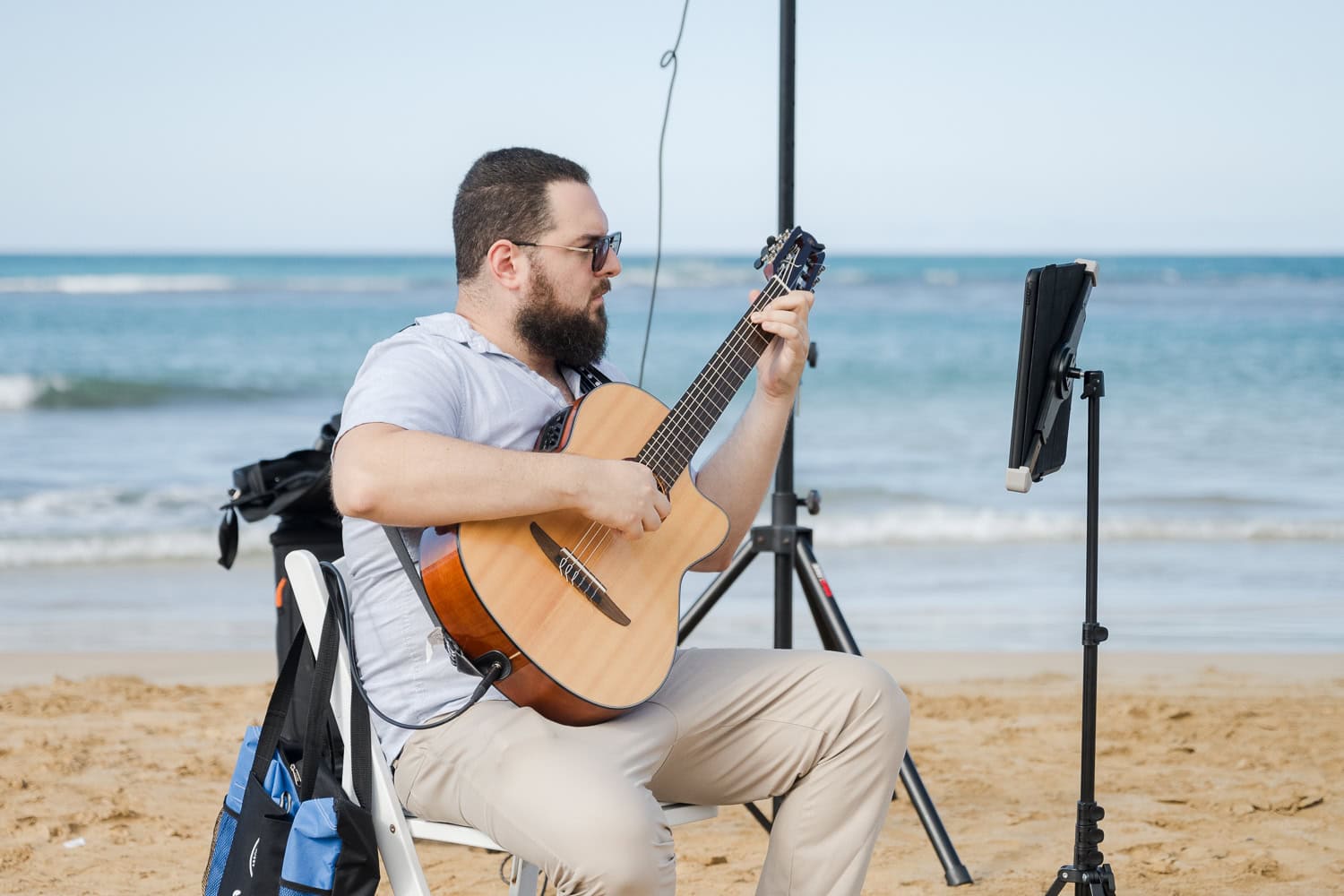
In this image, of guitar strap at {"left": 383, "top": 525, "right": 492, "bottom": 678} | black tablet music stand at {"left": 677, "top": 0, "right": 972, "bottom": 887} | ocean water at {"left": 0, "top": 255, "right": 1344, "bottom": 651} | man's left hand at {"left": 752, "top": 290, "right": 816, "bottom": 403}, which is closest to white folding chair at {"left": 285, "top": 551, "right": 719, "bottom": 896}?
guitar strap at {"left": 383, "top": 525, "right": 492, "bottom": 678}

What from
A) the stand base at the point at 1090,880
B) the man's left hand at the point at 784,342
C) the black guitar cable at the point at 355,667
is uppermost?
the man's left hand at the point at 784,342

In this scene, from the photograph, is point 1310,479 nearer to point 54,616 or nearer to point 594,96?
point 594,96

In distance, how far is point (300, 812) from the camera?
1.67 meters

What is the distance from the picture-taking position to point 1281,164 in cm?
1576

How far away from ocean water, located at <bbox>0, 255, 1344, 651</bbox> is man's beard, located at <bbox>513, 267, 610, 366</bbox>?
313 centimetres

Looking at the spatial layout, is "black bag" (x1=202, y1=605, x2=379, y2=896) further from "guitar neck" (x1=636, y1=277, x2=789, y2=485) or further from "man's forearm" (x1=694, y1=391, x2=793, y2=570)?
"man's forearm" (x1=694, y1=391, x2=793, y2=570)

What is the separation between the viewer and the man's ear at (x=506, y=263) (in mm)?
2020

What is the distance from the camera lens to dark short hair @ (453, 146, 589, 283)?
79.5 inches

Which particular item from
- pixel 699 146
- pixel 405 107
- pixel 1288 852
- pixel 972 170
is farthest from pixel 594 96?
pixel 972 170

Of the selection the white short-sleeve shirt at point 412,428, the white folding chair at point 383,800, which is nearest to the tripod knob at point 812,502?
the white short-sleeve shirt at point 412,428

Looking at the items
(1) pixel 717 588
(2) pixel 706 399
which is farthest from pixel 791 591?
(2) pixel 706 399

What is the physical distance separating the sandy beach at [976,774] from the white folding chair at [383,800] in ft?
3.88

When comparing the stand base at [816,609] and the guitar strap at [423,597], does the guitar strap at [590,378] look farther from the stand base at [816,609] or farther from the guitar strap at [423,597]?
the stand base at [816,609]

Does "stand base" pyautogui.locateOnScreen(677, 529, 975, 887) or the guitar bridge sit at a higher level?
the guitar bridge
